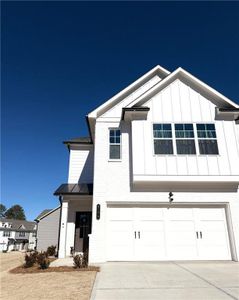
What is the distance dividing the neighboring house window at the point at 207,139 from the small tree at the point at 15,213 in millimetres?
105909

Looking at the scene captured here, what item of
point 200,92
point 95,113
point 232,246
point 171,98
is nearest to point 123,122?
point 95,113

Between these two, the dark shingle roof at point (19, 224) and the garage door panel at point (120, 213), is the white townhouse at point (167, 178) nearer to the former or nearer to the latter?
the garage door panel at point (120, 213)

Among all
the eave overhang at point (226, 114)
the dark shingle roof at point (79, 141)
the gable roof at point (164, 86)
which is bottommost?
the eave overhang at point (226, 114)

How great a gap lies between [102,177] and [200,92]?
724cm

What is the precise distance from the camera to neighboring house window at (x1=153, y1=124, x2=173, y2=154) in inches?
470

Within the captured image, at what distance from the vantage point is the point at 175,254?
11000 millimetres

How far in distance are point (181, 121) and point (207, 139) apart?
1.63 meters

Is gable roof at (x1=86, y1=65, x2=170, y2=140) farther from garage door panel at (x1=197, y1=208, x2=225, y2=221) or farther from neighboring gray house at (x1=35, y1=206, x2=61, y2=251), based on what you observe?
neighboring gray house at (x1=35, y1=206, x2=61, y2=251)

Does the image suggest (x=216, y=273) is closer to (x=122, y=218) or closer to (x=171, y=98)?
(x=122, y=218)

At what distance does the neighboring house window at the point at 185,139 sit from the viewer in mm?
11938

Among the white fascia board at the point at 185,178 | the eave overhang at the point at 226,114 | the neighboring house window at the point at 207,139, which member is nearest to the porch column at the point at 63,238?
the white fascia board at the point at 185,178

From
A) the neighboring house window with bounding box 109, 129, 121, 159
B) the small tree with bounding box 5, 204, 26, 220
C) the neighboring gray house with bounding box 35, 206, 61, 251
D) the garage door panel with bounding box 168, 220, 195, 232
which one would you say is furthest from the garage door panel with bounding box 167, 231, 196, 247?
the small tree with bounding box 5, 204, 26, 220

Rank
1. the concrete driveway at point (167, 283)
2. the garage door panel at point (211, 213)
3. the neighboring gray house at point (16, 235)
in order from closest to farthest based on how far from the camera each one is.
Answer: the concrete driveway at point (167, 283) < the garage door panel at point (211, 213) < the neighboring gray house at point (16, 235)

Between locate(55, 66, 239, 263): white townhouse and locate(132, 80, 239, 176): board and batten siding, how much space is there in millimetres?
50
